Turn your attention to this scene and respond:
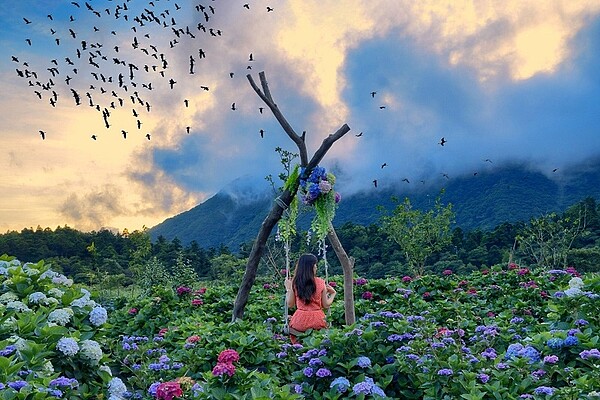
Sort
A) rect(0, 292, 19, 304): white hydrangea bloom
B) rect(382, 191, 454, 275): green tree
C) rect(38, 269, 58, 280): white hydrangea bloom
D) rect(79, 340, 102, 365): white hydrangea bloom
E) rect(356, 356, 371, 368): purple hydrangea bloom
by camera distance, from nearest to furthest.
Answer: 1. rect(79, 340, 102, 365): white hydrangea bloom
2. rect(356, 356, 371, 368): purple hydrangea bloom
3. rect(0, 292, 19, 304): white hydrangea bloom
4. rect(38, 269, 58, 280): white hydrangea bloom
5. rect(382, 191, 454, 275): green tree

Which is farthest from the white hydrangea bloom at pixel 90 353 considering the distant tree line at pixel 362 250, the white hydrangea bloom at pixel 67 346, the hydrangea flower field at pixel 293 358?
the distant tree line at pixel 362 250

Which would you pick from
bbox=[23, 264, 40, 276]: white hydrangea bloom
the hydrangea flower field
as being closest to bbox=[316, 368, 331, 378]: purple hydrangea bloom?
the hydrangea flower field

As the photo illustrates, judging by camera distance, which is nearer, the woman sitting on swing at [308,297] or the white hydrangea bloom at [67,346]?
the white hydrangea bloom at [67,346]

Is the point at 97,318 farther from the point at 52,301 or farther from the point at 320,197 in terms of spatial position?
the point at 320,197

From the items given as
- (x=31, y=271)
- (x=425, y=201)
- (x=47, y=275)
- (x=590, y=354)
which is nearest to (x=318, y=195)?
(x=47, y=275)

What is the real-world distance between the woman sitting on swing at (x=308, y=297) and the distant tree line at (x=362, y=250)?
974 centimetres

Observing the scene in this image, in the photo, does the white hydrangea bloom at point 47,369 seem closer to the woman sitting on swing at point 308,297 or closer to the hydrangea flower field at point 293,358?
the hydrangea flower field at point 293,358

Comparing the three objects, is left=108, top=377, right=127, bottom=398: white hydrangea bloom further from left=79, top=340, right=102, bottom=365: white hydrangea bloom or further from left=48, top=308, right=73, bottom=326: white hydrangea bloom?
left=48, top=308, right=73, bottom=326: white hydrangea bloom

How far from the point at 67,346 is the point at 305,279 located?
3035mm

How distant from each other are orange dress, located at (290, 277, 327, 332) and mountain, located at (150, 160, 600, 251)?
95.2ft

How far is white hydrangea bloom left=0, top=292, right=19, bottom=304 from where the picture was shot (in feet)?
16.1

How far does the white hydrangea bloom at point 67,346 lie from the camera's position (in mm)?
3622

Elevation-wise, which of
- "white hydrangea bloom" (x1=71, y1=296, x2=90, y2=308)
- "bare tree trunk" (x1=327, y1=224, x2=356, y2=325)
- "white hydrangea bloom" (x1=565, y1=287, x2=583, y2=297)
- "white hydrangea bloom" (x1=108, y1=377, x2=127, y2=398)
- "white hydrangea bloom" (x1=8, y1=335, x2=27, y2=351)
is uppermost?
"bare tree trunk" (x1=327, y1=224, x2=356, y2=325)

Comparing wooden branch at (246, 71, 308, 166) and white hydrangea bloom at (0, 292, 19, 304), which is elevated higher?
wooden branch at (246, 71, 308, 166)
